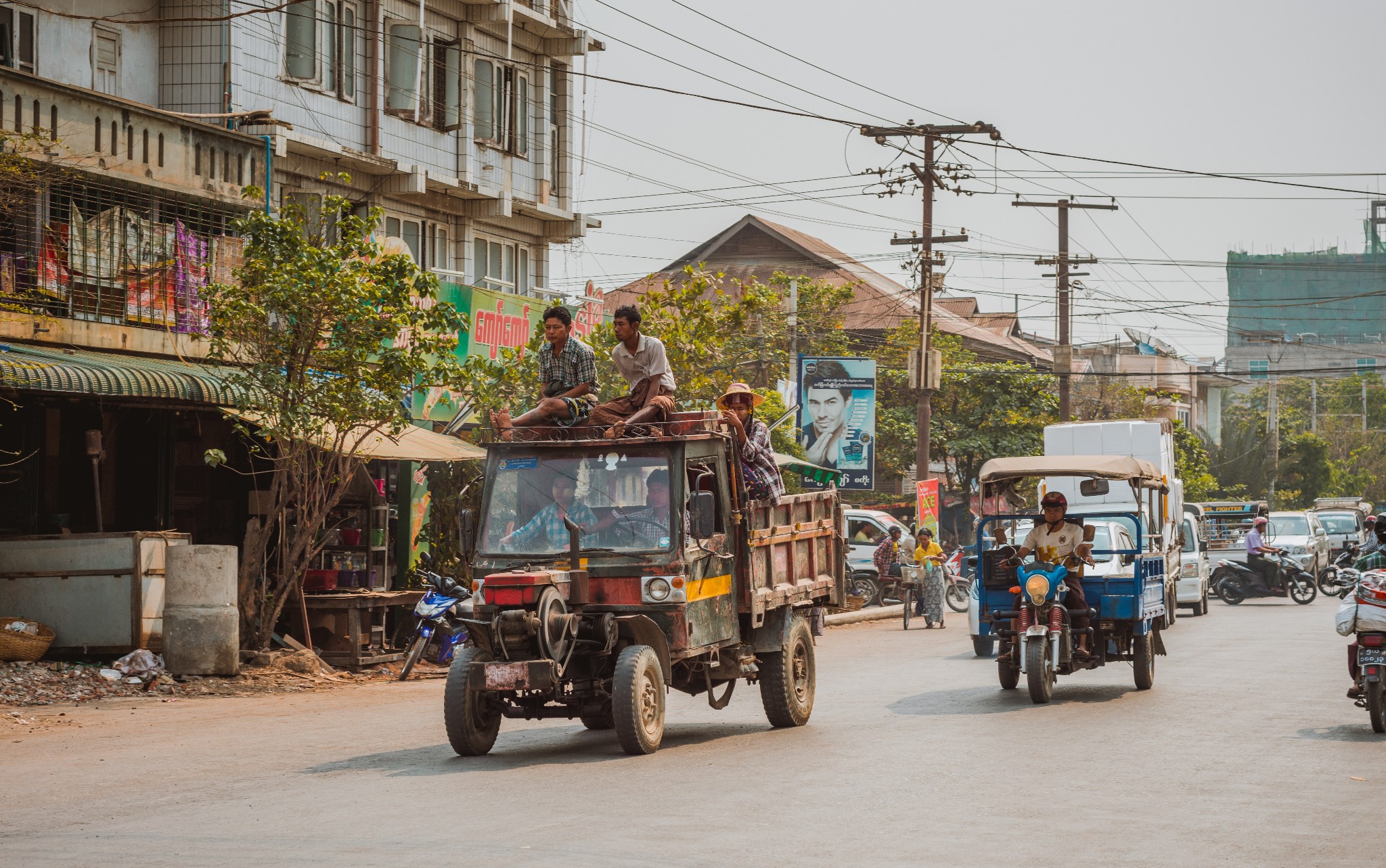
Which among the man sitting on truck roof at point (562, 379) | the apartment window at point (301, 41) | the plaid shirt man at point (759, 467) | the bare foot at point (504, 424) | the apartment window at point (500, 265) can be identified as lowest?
the plaid shirt man at point (759, 467)

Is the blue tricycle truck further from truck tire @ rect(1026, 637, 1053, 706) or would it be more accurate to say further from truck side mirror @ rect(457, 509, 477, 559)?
truck side mirror @ rect(457, 509, 477, 559)

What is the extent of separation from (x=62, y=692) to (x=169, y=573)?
1.68 meters

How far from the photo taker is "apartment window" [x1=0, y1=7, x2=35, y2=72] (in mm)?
20484

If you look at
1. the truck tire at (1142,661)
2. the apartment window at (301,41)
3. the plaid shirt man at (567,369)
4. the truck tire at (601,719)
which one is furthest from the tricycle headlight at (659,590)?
the apartment window at (301,41)

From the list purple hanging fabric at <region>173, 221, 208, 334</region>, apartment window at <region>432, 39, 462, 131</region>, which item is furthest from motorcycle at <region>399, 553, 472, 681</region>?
apartment window at <region>432, 39, 462, 131</region>

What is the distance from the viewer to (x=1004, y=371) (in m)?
49.4

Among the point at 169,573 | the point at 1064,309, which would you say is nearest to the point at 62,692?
the point at 169,573

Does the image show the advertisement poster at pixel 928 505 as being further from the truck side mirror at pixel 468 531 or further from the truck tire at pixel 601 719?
the truck side mirror at pixel 468 531

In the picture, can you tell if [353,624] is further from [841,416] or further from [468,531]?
[841,416]

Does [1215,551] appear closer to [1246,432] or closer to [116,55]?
[116,55]

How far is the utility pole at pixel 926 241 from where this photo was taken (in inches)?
1419

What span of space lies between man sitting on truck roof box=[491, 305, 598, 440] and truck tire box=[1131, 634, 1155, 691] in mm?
6514

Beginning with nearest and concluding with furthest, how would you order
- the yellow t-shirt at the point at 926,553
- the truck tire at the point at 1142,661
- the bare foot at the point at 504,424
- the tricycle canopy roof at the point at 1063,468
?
the bare foot at the point at 504,424, the truck tire at the point at 1142,661, the tricycle canopy roof at the point at 1063,468, the yellow t-shirt at the point at 926,553

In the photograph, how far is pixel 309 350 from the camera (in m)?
17.2
